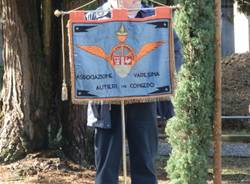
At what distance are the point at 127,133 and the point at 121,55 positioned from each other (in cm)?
60

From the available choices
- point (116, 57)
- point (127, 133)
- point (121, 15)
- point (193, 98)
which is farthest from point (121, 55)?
point (193, 98)

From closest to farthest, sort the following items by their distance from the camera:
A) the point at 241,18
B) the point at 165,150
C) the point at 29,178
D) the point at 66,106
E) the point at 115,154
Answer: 1. the point at 115,154
2. the point at 29,178
3. the point at 66,106
4. the point at 165,150
5. the point at 241,18

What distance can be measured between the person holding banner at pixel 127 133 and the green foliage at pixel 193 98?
77cm

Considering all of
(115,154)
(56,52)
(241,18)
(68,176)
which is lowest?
(68,176)

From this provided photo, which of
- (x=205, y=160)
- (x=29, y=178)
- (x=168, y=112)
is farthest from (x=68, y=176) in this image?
(x=168, y=112)

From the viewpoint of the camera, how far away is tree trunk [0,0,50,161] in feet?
26.1

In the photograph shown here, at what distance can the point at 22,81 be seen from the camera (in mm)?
7984

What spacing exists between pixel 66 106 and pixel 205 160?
8.52ft

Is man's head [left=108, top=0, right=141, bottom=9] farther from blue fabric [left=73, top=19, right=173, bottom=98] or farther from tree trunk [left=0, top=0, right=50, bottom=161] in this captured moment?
tree trunk [left=0, top=0, right=50, bottom=161]

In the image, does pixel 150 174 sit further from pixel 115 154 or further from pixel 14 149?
pixel 14 149

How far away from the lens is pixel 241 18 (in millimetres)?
20562

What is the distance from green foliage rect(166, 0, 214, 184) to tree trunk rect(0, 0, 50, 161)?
2.46 metres

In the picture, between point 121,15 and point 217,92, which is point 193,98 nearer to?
point 217,92

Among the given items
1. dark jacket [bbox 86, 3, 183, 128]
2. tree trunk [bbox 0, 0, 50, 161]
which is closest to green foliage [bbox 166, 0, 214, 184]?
dark jacket [bbox 86, 3, 183, 128]
